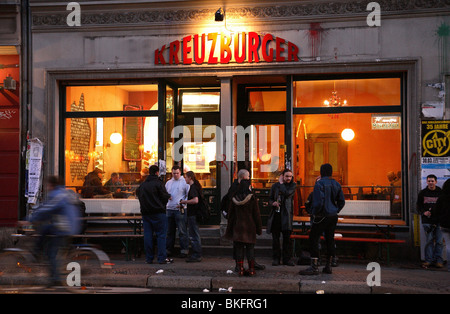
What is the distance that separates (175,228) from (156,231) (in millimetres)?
1077

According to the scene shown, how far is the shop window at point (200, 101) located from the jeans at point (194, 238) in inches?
141

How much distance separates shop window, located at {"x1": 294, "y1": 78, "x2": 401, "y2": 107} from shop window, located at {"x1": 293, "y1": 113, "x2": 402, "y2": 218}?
28 centimetres

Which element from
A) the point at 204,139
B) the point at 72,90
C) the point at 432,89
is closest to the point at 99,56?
the point at 72,90

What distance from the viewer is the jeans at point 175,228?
42.4 feet

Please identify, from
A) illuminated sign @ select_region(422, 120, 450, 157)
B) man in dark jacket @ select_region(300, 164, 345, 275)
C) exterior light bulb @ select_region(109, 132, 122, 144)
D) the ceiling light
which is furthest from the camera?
exterior light bulb @ select_region(109, 132, 122, 144)

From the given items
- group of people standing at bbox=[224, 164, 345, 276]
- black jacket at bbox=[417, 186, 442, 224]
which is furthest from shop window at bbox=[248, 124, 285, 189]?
black jacket at bbox=[417, 186, 442, 224]

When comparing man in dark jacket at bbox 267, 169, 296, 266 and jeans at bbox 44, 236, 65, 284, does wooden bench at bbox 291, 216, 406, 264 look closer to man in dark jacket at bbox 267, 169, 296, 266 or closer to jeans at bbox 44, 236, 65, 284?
man in dark jacket at bbox 267, 169, 296, 266

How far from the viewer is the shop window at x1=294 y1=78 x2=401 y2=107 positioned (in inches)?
531

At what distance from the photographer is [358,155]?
13617 millimetres

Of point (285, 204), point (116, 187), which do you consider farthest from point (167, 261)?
point (116, 187)

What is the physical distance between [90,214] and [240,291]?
5.72 meters

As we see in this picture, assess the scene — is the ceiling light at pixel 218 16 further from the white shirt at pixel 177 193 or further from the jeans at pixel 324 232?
the jeans at pixel 324 232

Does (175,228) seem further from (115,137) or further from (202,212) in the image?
(115,137)

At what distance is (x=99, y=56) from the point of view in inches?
566
